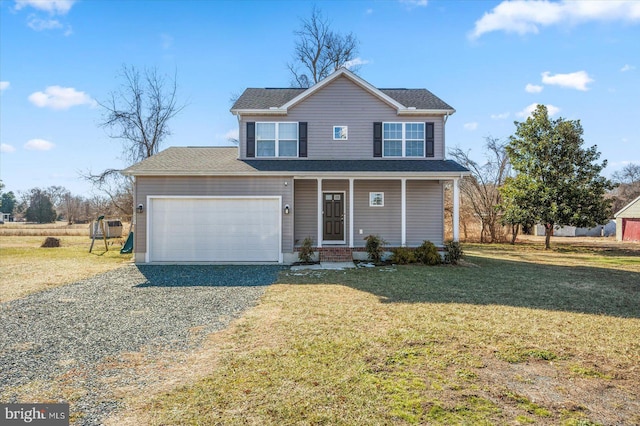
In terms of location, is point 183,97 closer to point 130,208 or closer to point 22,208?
point 130,208

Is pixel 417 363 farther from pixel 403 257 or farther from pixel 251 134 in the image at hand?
pixel 251 134

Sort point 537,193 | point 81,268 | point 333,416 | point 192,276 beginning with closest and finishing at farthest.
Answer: point 333,416 < point 192,276 < point 81,268 < point 537,193

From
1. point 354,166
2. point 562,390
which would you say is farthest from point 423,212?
point 562,390

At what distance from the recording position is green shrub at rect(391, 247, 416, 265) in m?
12.7

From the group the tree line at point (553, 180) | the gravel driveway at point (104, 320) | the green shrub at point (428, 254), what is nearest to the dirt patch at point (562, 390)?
the gravel driveway at point (104, 320)

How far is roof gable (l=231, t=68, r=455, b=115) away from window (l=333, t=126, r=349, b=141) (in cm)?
175

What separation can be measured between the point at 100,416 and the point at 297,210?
11.3 meters

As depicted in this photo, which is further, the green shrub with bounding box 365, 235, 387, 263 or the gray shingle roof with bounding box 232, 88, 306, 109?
the gray shingle roof with bounding box 232, 88, 306, 109

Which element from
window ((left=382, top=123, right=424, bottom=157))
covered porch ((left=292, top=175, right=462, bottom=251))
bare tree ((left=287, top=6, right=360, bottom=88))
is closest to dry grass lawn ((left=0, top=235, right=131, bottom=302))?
covered porch ((left=292, top=175, right=462, bottom=251))

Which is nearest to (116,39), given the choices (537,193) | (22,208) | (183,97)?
(183,97)

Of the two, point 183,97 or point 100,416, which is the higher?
point 183,97

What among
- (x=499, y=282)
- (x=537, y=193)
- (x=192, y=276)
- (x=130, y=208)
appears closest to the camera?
(x=499, y=282)

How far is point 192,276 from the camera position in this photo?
10242 millimetres

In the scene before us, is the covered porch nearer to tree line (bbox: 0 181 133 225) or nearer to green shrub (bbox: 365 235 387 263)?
green shrub (bbox: 365 235 387 263)
